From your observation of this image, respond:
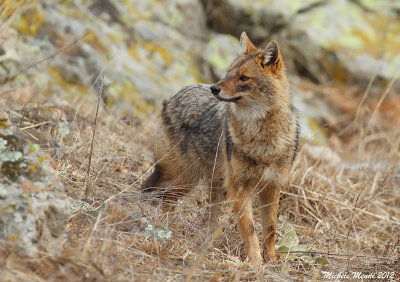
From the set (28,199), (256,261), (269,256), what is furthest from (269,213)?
(28,199)

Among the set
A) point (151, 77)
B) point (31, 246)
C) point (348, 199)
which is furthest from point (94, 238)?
point (151, 77)

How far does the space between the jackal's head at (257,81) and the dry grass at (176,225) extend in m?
1.11

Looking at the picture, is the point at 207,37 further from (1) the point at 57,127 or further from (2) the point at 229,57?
(1) the point at 57,127

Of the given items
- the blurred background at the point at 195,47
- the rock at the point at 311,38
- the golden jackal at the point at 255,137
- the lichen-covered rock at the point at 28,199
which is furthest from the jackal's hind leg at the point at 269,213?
the rock at the point at 311,38

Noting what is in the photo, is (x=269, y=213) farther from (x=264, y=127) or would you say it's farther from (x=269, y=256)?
(x=264, y=127)

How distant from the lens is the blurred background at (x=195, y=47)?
8117 mm

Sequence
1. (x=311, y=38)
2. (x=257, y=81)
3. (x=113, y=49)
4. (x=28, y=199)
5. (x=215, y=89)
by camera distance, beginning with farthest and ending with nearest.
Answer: (x=311, y=38) < (x=113, y=49) < (x=257, y=81) < (x=215, y=89) < (x=28, y=199)

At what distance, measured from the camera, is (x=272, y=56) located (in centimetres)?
438

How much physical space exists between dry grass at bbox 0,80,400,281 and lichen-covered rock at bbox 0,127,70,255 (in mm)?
96

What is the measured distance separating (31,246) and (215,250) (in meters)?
1.72

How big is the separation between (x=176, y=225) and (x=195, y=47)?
704 cm

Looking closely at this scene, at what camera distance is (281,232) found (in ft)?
16.1

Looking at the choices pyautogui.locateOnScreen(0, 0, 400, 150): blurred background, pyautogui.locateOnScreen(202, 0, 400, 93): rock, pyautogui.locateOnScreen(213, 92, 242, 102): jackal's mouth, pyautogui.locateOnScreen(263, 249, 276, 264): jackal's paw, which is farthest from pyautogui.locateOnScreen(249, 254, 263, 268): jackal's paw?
pyautogui.locateOnScreen(202, 0, 400, 93): rock

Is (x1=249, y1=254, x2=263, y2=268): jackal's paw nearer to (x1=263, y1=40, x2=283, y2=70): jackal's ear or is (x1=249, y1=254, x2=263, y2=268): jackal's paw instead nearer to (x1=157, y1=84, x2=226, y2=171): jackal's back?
(x1=157, y1=84, x2=226, y2=171): jackal's back
